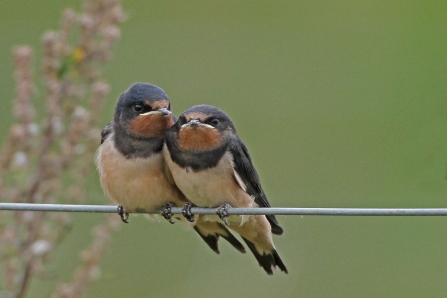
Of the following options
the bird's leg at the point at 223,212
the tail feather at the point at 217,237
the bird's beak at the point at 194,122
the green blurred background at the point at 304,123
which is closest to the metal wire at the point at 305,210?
the bird's leg at the point at 223,212

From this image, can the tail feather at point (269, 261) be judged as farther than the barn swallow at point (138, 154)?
Yes

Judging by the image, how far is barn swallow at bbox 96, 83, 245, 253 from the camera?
178 inches

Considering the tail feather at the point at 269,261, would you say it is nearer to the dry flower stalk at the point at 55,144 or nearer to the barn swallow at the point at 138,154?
the barn swallow at the point at 138,154

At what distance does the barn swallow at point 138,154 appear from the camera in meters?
4.52

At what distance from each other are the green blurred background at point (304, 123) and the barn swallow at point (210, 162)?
0.68 meters

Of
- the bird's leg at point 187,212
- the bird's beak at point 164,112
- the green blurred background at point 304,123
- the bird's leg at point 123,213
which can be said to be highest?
the bird's beak at point 164,112

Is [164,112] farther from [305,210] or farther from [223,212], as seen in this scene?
[305,210]

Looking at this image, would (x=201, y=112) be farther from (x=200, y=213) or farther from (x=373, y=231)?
(x=373, y=231)

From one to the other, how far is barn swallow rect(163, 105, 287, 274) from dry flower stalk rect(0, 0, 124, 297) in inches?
16.3

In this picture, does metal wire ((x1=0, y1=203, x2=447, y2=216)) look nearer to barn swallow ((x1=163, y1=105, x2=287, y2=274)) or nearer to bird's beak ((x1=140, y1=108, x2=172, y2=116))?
barn swallow ((x1=163, y1=105, x2=287, y2=274))

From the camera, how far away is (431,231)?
7.97 metres

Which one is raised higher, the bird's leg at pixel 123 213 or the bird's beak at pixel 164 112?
the bird's beak at pixel 164 112

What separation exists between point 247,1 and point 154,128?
6282mm

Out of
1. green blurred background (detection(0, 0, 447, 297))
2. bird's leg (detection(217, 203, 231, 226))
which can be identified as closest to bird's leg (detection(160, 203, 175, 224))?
bird's leg (detection(217, 203, 231, 226))
